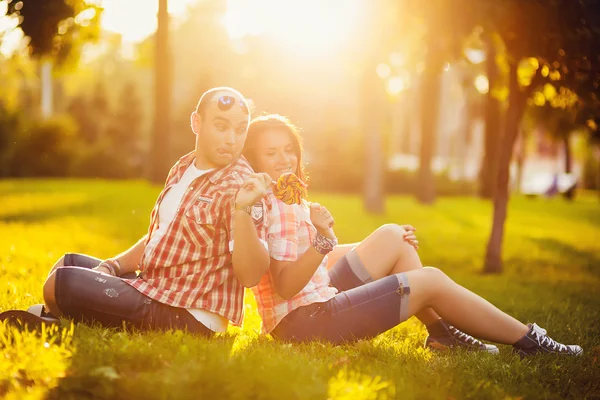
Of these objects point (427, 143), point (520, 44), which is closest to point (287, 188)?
point (520, 44)

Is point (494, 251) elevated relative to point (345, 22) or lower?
lower

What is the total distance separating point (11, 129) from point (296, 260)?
2761 centimetres

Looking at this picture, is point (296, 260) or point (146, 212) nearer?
point (296, 260)

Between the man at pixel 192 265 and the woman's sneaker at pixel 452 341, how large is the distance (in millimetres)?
1490

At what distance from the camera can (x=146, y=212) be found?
14.7 meters

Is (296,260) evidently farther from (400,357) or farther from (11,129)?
(11,129)

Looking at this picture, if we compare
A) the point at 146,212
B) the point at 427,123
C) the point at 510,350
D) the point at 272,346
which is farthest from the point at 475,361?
the point at 427,123

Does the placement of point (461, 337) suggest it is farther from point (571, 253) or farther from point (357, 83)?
point (357, 83)

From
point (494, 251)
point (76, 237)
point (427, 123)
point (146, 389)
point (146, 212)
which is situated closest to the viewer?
point (146, 389)

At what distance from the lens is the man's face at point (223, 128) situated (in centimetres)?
402

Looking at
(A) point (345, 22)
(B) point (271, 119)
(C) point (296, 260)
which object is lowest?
(C) point (296, 260)

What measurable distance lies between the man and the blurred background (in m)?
2.70

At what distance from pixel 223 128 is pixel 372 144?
45.8ft

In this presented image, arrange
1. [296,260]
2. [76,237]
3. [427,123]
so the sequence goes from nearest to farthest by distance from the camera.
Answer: [296,260] < [76,237] < [427,123]
